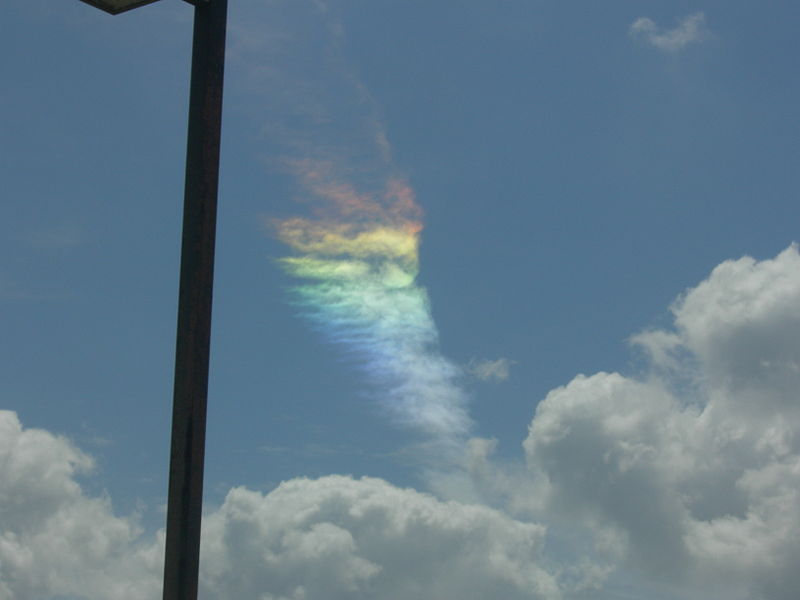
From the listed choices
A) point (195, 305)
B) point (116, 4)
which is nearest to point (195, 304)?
point (195, 305)

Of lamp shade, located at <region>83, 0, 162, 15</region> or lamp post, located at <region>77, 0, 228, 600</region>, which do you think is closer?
lamp post, located at <region>77, 0, 228, 600</region>

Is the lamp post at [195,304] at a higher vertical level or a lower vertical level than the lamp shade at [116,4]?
lower

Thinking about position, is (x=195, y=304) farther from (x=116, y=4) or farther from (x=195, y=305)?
(x=116, y=4)

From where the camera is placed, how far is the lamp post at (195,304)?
6.60m

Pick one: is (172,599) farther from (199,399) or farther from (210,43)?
(210,43)

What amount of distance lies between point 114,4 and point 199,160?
214 centimetres

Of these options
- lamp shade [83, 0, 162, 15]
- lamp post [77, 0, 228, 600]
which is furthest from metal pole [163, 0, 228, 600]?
lamp shade [83, 0, 162, 15]

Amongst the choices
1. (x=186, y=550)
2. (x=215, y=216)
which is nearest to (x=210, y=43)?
(x=215, y=216)

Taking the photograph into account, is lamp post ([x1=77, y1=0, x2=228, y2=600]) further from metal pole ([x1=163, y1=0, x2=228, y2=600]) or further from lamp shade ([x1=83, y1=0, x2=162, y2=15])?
lamp shade ([x1=83, y1=0, x2=162, y2=15])

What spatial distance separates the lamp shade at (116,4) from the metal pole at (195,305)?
80 cm

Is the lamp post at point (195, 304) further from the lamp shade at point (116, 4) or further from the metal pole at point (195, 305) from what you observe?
the lamp shade at point (116, 4)

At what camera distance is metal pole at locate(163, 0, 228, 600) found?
21.7 feet

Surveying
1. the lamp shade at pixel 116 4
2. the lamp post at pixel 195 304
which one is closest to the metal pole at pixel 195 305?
the lamp post at pixel 195 304

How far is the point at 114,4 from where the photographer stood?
8.06 meters
